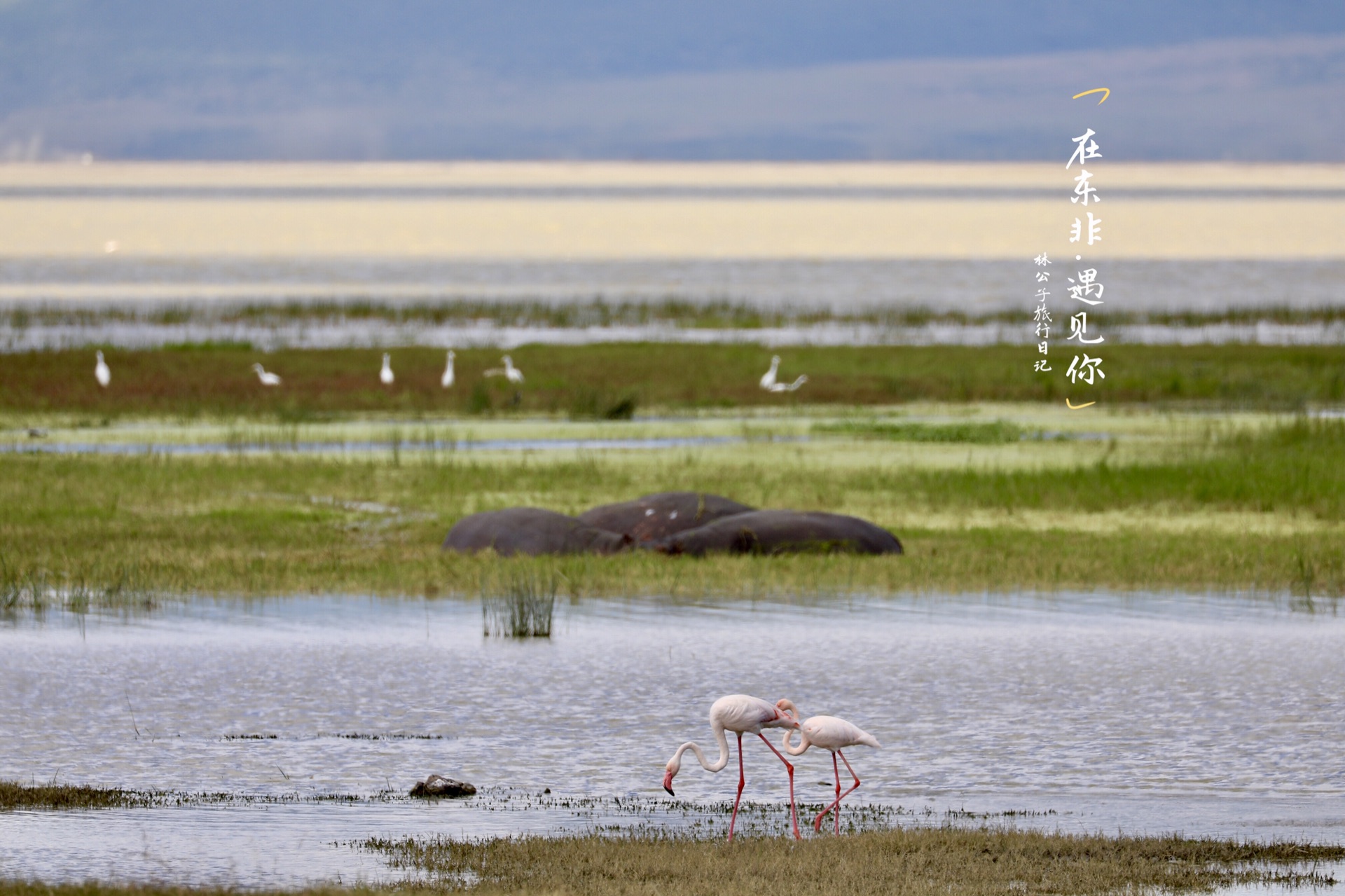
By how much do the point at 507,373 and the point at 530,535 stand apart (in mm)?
17881

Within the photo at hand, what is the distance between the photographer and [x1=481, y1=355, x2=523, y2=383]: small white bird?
35312 mm

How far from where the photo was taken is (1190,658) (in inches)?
545

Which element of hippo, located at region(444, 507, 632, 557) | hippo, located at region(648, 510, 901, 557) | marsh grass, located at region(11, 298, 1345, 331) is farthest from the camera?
marsh grass, located at region(11, 298, 1345, 331)

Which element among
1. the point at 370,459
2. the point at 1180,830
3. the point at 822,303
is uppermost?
Answer: the point at 822,303

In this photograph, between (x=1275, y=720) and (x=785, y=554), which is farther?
(x=785, y=554)

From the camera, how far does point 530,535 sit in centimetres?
1819

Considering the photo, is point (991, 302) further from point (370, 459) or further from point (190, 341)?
point (370, 459)

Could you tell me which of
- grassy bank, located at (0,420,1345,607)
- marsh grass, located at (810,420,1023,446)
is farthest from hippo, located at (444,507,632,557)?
marsh grass, located at (810,420,1023,446)

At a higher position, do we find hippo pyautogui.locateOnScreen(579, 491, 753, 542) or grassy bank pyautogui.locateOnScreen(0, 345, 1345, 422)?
grassy bank pyautogui.locateOnScreen(0, 345, 1345, 422)

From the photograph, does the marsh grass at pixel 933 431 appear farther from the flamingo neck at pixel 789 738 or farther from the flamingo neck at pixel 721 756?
the flamingo neck at pixel 721 756

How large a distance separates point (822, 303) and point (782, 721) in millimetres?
54449

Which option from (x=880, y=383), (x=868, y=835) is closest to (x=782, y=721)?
(x=868, y=835)

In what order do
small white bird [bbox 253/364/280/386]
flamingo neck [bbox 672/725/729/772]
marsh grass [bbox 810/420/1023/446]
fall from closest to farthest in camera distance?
1. flamingo neck [bbox 672/725/729/772]
2. marsh grass [bbox 810/420/1023/446]
3. small white bird [bbox 253/364/280/386]

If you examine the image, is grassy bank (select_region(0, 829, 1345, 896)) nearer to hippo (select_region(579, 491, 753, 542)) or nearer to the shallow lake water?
the shallow lake water
